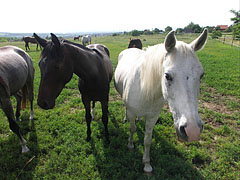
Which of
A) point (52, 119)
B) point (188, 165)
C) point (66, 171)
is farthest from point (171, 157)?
point (52, 119)

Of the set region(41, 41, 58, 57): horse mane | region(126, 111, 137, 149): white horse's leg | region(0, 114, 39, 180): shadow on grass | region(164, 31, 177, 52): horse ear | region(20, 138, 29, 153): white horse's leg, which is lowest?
region(0, 114, 39, 180): shadow on grass

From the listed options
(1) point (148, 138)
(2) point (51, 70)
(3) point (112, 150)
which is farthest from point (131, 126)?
(2) point (51, 70)

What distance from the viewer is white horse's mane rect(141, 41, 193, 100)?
1649 mm

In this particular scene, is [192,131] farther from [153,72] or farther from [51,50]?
[51,50]

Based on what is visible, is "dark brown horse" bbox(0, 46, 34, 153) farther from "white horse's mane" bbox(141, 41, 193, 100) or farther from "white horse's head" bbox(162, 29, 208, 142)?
"white horse's head" bbox(162, 29, 208, 142)

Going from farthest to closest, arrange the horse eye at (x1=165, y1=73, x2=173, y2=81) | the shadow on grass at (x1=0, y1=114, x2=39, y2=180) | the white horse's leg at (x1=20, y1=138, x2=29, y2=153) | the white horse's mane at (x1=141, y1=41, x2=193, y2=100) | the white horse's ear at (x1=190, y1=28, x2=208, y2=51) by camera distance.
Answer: the white horse's leg at (x1=20, y1=138, x2=29, y2=153) < the shadow on grass at (x1=0, y1=114, x2=39, y2=180) < the white horse's mane at (x1=141, y1=41, x2=193, y2=100) < the white horse's ear at (x1=190, y1=28, x2=208, y2=51) < the horse eye at (x1=165, y1=73, x2=173, y2=81)

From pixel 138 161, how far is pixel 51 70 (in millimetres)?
2108

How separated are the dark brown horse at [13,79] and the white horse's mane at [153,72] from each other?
2.36 meters

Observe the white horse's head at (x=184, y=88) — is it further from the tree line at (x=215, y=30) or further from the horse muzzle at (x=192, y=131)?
the tree line at (x=215, y=30)

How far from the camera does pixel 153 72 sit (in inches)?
69.3

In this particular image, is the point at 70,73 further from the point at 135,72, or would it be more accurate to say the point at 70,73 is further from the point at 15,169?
the point at 15,169

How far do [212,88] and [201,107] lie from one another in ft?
5.98

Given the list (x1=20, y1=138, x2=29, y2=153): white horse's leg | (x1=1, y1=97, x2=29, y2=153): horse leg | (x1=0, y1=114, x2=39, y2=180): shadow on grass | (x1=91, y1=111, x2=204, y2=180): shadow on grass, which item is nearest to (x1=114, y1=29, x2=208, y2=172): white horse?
(x1=91, y1=111, x2=204, y2=180): shadow on grass

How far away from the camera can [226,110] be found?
13.8 ft
